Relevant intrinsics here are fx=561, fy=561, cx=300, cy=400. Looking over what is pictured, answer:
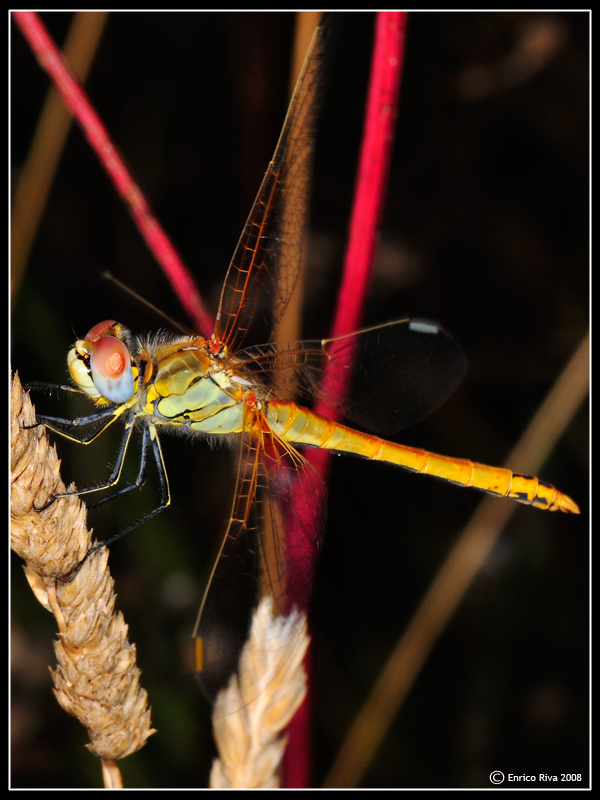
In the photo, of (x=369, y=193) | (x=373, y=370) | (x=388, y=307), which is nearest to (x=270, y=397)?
(x=373, y=370)

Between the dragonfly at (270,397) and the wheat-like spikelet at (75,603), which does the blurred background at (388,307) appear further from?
the wheat-like spikelet at (75,603)

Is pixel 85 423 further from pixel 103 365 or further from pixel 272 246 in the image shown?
pixel 272 246

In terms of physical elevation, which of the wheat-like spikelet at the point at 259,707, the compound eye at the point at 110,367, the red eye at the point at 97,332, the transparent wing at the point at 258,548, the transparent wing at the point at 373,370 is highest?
the transparent wing at the point at 373,370

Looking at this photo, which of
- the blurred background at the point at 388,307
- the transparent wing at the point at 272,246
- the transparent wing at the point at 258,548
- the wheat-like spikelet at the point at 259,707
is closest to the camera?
the wheat-like spikelet at the point at 259,707

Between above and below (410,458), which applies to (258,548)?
below

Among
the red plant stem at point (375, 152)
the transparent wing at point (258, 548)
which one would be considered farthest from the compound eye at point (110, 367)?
the red plant stem at point (375, 152)

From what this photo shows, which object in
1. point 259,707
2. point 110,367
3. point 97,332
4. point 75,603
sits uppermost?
point 97,332

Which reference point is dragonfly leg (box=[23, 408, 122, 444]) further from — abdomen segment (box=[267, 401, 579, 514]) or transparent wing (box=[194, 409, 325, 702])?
abdomen segment (box=[267, 401, 579, 514])

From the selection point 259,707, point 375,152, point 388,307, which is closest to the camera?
point 259,707
